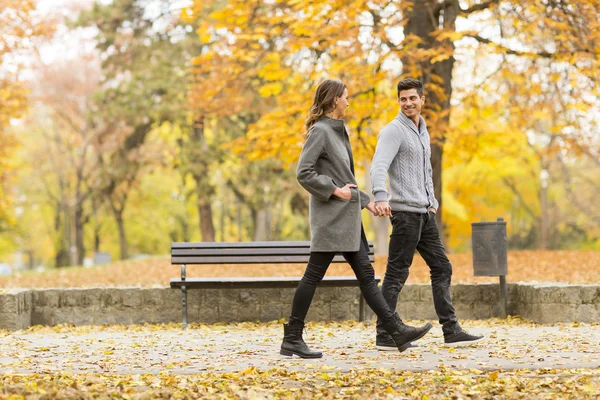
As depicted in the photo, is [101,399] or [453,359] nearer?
[101,399]

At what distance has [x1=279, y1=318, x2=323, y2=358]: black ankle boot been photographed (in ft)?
19.8

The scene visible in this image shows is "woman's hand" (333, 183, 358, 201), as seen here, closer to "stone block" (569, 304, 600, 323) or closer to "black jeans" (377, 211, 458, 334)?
"black jeans" (377, 211, 458, 334)

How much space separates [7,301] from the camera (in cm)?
873

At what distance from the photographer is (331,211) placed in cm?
593

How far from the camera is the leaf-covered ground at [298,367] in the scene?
477 centimetres

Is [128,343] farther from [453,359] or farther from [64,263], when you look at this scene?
[64,263]

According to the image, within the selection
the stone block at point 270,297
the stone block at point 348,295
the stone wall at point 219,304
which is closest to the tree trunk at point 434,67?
the stone wall at point 219,304

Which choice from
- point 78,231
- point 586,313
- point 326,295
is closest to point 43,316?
point 326,295

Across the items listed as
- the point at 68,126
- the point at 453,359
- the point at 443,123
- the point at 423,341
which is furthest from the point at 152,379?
the point at 68,126

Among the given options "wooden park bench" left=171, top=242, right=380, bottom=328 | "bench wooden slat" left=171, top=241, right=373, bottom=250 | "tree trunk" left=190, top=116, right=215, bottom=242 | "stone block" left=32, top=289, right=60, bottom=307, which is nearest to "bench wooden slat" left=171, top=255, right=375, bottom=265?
"wooden park bench" left=171, top=242, right=380, bottom=328

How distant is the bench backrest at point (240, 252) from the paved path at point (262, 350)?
725 millimetres

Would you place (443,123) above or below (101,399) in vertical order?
above

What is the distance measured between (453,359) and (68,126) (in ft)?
99.0

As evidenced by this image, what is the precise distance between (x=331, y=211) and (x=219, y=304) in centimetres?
374
